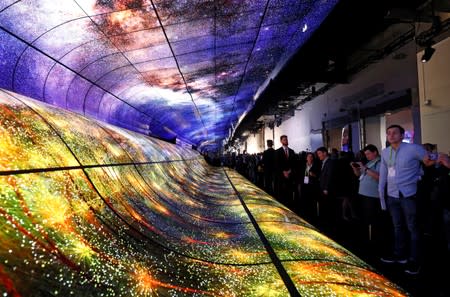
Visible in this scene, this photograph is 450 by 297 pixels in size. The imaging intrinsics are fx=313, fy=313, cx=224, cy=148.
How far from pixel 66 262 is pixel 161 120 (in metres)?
10.2

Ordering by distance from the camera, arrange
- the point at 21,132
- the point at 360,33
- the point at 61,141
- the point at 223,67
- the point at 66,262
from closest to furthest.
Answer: the point at 66,262 → the point at 21,132 → the point at 61,141 → the point at 360,33 → the point at 223,67

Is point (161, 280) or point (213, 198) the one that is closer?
point (161, 280)

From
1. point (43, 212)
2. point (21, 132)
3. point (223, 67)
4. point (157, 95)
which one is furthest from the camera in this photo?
point (157, 95)

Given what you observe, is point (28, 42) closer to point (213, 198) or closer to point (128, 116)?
point (213, 198)

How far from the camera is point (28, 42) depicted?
3436 mm

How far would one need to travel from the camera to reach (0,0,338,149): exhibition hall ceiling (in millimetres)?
3252

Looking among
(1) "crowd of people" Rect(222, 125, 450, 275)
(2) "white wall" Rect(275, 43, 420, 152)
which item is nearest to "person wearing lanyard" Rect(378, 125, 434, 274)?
(1) "crowd of people" Rect(222, 125, 450, 275)

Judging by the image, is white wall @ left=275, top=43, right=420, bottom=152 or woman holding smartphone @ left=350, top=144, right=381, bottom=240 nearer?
woman holding smartphone @ left=350, top=144, right=381, bottom=240

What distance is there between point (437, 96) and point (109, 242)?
911cm

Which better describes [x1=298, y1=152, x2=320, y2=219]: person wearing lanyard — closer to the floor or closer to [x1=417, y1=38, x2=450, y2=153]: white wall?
the floor

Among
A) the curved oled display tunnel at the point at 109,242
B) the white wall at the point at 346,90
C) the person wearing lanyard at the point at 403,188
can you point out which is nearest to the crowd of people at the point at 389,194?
the person wearing lanyard at the point at 403,188

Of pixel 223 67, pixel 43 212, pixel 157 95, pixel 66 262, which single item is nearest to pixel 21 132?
pixel 43 212

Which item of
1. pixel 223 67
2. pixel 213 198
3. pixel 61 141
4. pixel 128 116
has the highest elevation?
pixel 223 67

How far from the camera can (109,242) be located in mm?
1232
